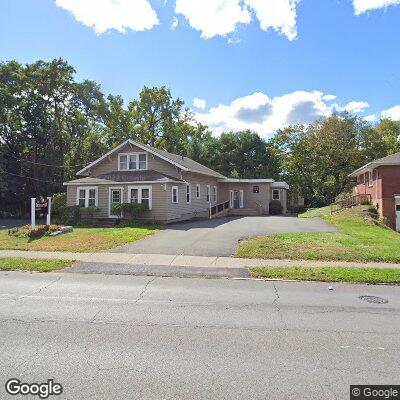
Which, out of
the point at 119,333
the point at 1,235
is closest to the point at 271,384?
the point at 119,333

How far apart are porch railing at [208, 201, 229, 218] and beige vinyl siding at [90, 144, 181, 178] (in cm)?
584

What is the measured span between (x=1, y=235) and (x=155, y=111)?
3567cm

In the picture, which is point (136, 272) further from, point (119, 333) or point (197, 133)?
point (197, 133)

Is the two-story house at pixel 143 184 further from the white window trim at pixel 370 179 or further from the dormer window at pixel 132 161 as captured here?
the white window trim at pixel 370 179

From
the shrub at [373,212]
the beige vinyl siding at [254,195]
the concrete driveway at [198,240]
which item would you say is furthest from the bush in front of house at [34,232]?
the shrub at [373,212]

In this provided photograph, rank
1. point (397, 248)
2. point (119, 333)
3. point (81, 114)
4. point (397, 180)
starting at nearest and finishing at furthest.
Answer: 1. point (119, 333)
2. point (397, 248)
3. point (397, 180)
4. point (81, 114)

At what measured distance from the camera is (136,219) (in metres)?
26.3

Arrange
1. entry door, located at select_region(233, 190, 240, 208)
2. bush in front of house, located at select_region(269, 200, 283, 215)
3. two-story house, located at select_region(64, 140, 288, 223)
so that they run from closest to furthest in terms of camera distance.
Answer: two-story house, located at select_region(64, 140, 288, 223)
entry door, located at select_region(233, 190, 240, 208)
bush in front of house, located at select_region(269, 200, 283, 215)

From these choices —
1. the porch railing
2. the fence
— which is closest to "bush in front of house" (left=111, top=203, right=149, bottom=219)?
the porch railing

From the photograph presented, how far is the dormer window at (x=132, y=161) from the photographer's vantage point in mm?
29750

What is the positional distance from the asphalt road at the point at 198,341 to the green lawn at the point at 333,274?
1087 mm

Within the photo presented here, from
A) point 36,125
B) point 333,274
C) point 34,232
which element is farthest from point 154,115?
point 333,274

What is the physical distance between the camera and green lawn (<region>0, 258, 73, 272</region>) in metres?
12.8

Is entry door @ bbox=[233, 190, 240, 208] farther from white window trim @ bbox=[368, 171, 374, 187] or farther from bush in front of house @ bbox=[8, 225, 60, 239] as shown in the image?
bush in front of house @ bbox=[8, 225, 60, 239]
